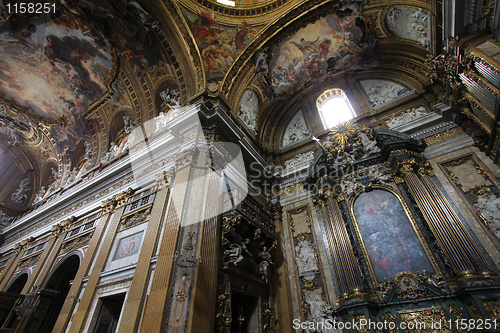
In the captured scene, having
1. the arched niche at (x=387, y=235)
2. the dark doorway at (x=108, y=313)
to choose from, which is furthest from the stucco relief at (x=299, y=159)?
the dark doorway at (x=108, y=313)

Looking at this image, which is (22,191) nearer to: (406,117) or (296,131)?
(296,131)

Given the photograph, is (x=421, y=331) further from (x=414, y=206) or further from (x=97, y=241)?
(x=97, y=241)

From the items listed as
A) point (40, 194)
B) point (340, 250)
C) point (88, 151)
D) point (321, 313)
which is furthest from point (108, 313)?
point (40, 194)

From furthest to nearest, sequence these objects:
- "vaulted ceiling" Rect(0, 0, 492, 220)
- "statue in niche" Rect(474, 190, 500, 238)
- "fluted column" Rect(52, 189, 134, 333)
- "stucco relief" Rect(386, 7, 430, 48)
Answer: "vaulted ceiling" Rect(0, 0, 492, 220) < "stucco relief" Rect(386, 7, 430, 48) < "fluted column" Rect(52, 189, 134, 333) < "statue in niche" Rect(474, 190, 500, 238)

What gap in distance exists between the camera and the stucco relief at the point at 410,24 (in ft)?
25.8

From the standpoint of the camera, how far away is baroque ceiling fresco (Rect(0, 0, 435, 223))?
8.66 m

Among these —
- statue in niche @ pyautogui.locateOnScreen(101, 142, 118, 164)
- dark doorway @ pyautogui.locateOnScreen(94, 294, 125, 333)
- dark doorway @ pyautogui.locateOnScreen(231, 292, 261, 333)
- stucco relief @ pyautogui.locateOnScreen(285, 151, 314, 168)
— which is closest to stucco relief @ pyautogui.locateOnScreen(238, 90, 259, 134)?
stucco relief @ pyautogui.locateOnScreen(285, 151, 314, 168)

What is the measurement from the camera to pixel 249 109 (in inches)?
413

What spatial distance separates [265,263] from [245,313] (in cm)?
139

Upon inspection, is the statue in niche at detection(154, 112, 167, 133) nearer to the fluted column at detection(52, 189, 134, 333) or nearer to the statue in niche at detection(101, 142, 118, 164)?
the fluted column at detection(52, 189, 134, 333)

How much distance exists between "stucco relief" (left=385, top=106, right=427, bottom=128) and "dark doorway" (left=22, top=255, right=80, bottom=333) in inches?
497

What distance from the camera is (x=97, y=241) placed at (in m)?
7.28

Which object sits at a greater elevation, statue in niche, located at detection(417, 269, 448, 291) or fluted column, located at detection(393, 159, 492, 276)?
fluted column, located at detection(393, 159, 492, 276)

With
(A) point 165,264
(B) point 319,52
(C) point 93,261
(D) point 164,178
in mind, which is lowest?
(A) point 165,264
